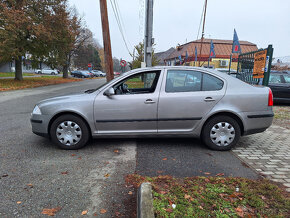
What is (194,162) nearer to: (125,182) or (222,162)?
(222,162)

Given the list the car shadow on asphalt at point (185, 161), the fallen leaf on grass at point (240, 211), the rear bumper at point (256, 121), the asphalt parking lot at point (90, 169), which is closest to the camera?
the fallen leaf on grass at point (240, 211)

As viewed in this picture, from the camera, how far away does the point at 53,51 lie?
23.4 meters

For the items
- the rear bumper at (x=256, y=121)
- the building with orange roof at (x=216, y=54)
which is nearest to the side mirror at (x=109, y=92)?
the rear bumper at (x=256, y=121)

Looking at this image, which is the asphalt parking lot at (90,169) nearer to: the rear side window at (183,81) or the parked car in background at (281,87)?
the rear side window at (183,81)

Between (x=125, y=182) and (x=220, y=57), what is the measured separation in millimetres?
42910

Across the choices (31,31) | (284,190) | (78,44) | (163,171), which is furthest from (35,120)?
(78,44)

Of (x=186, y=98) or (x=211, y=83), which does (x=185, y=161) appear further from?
(x=211, y=83)

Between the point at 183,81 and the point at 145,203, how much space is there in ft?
8.37

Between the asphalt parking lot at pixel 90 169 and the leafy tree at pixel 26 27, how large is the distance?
1566 centimetres

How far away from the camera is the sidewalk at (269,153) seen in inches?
128

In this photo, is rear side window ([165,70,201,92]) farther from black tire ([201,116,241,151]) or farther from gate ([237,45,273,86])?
gate ([237,45,273,86])

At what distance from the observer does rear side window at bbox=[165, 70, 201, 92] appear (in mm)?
4078

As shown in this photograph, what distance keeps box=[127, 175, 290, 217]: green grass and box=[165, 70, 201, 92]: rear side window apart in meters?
1.74

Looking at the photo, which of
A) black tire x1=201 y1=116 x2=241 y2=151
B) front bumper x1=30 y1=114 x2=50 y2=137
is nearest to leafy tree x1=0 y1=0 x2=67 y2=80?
front bumper x1=30 y1=114 x2=50 y2=137
